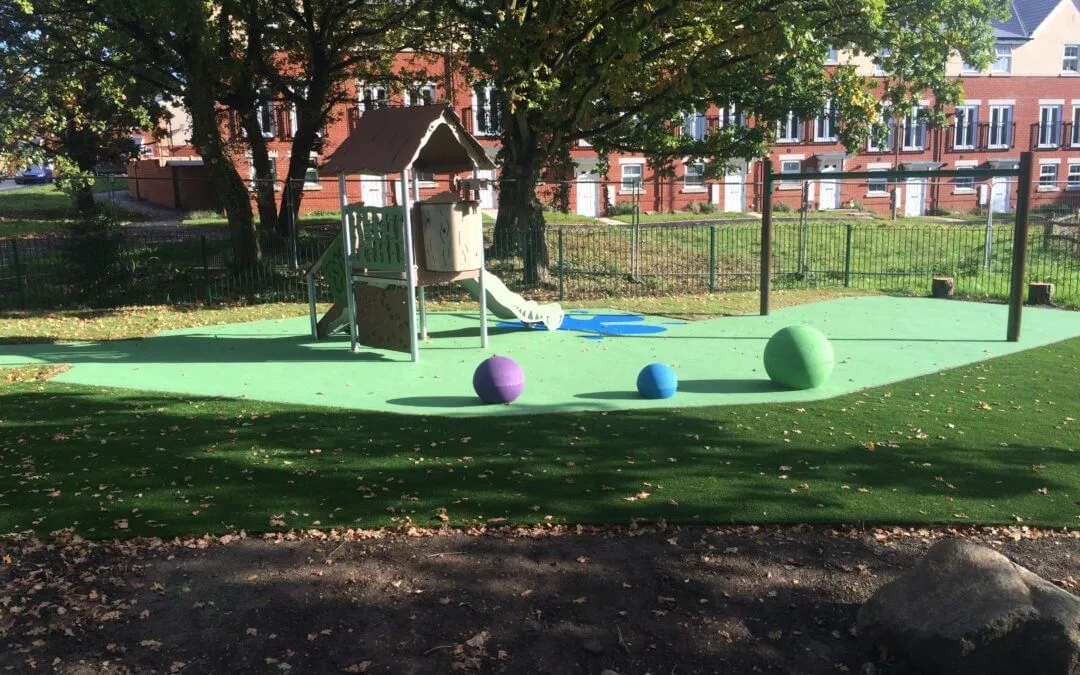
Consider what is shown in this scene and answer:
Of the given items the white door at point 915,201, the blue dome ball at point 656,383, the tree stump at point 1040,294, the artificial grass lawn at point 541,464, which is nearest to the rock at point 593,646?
the artificial grass lawn at point 541,464

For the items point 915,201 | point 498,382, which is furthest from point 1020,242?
point 915,201

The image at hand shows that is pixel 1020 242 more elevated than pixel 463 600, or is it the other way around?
pixel 1020 242

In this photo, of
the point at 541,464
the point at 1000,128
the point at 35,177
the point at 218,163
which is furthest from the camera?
the point at 35,177

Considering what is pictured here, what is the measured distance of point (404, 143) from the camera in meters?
12.1

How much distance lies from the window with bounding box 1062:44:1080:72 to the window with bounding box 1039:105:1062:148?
310cm

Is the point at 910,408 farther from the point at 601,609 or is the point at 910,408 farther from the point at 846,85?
the point at 846,85

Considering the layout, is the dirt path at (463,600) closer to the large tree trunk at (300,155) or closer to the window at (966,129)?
the large tree trunk at (300,155)

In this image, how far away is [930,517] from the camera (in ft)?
19.9

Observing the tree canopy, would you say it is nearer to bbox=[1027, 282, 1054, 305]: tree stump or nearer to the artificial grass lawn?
bbox=[1027, 282, 1054, 305]: tree stump

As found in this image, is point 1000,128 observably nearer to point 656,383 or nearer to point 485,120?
point 485,120

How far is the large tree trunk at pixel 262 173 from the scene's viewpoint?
74.6 feet

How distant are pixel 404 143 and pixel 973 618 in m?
9.84

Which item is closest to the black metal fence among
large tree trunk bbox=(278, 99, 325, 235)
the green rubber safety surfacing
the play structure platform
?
large tree trunk bbox=(278, 99, 325, 235)

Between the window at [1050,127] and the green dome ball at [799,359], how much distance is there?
46.2m
